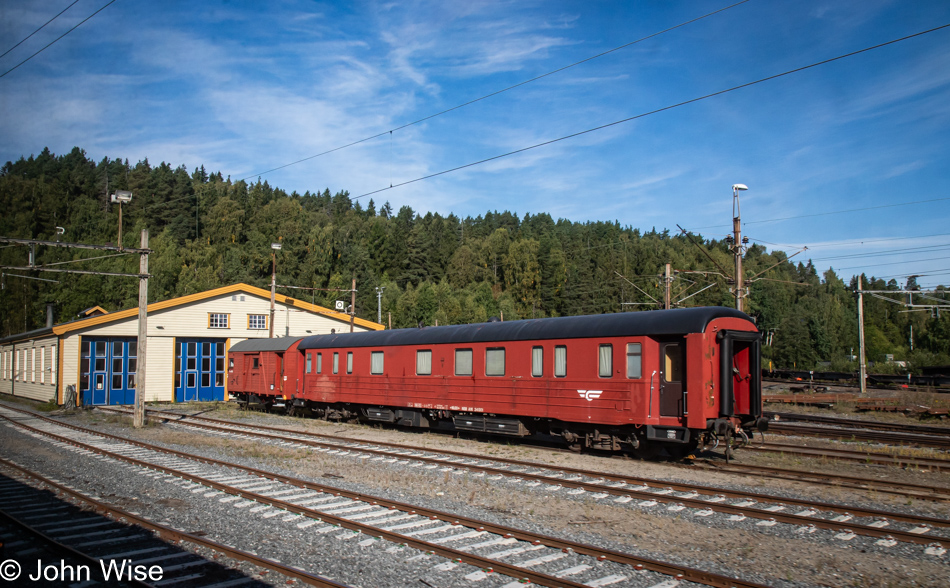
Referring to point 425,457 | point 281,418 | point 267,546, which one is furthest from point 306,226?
point 267,546

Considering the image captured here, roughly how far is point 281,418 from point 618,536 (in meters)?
20.5

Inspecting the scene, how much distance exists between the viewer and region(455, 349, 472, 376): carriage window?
17984 millimetres

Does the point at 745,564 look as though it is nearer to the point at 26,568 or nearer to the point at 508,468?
the point at 508,468

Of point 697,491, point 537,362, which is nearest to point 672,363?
point 697,491

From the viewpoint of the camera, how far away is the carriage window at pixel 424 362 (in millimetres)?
19344

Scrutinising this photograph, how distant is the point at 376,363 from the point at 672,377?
11131 millimetres

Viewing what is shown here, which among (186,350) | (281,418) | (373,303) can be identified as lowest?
(281,418)

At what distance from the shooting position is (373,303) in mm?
81938

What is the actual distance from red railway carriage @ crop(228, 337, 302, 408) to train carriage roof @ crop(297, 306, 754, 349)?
603 centimetres

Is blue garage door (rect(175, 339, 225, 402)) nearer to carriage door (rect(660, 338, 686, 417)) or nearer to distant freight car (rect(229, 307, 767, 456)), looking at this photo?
distant freight car (rect(229, 307, 767, 456))

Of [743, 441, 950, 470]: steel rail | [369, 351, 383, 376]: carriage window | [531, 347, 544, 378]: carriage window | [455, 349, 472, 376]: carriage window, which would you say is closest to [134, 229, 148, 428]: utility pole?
[369, 351, 383, 376]: carriage window

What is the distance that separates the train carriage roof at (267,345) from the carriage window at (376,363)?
19.8 ft

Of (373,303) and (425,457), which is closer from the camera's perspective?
(425,457)

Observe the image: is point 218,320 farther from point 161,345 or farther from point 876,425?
point 876,425
